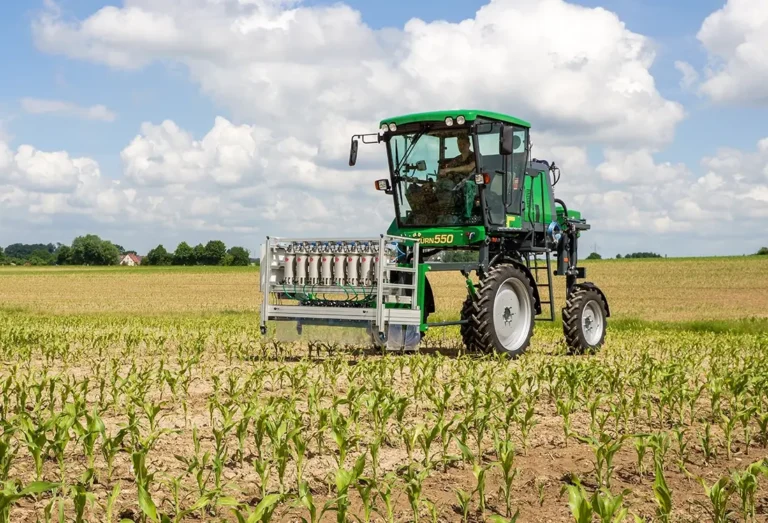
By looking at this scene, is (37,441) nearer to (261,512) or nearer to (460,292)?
(261,512)

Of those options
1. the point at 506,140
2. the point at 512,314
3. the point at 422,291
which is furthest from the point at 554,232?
the point at 422,291

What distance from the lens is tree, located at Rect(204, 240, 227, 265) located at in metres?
98.0

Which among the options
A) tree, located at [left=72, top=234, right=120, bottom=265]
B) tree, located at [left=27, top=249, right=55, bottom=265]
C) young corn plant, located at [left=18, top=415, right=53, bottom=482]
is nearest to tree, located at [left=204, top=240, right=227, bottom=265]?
tree, located at [left=72, top=234, right=120, bottom=265]

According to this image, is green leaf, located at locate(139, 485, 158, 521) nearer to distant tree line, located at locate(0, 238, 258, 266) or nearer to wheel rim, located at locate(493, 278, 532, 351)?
wheel rim, located at locate(493, 278, 532, 351)

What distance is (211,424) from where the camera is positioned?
6289 mm

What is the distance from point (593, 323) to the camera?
13109mm

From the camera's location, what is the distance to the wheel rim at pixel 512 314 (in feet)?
36.3

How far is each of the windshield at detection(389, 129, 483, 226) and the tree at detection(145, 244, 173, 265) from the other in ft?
296

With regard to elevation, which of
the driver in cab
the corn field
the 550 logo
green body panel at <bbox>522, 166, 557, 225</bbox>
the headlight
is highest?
the driver in cab

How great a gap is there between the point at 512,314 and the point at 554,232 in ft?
6.98

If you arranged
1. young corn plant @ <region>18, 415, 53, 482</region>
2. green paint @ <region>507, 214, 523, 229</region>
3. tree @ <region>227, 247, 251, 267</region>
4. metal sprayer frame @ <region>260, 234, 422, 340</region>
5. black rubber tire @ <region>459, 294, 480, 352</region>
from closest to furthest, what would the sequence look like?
1. young corn plant @ <region>18, 415, 53, 482</region>
2. metal sprayer frame @ <region>260, 234, 422, 340</region>
3. black rubber tire @ <region>459, 294, 480, 352</region>
4. green paint @ <region>507, 214, 523, 229</region>
5. tree @ <region>227, 247, 251, 267</region>

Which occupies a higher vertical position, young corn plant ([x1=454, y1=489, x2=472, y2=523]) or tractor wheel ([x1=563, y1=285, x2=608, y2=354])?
tractor wheel ([x1=563, y1=285, x2=608, y2=354])

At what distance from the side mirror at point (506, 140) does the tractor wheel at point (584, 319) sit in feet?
10.1

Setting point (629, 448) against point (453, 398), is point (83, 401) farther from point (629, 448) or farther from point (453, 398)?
point (629, 448)
